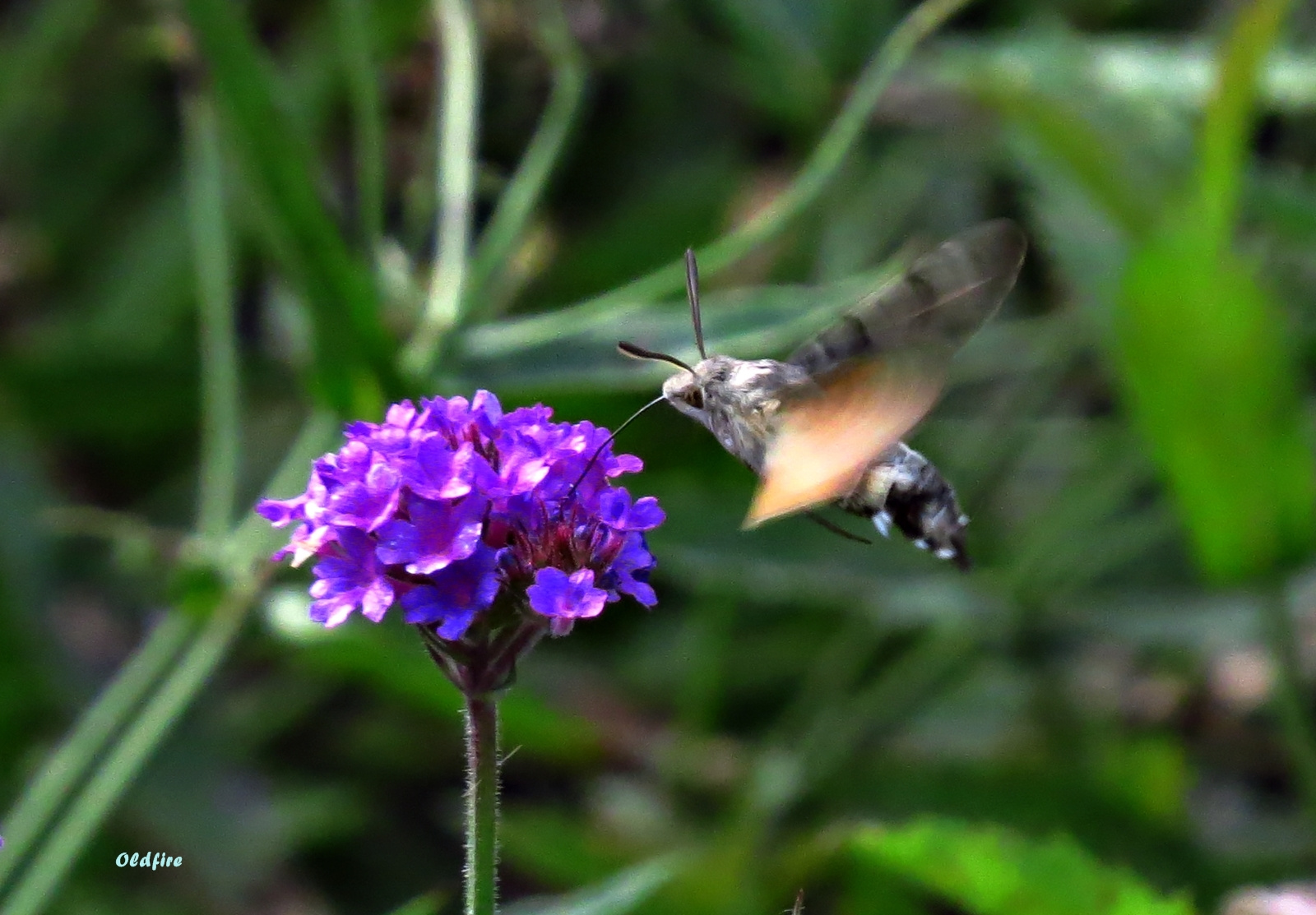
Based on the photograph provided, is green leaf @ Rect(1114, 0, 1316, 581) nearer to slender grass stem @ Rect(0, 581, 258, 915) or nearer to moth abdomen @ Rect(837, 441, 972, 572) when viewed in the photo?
moth abdomen @ Rect(837, 441, 972, 572)

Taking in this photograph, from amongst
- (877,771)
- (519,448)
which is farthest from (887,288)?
(877,771)

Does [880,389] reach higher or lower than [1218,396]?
lower

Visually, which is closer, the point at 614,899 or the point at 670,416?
the point at 614,899

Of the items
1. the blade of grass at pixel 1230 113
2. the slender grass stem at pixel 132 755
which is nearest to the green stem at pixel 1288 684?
the blade of grass at pixel 1230 113

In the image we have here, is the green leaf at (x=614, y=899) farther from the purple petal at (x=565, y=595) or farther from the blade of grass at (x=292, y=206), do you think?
the blade of grass at (x=292, y=206)

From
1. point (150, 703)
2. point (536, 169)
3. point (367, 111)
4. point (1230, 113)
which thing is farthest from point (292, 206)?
point (1230, 113)

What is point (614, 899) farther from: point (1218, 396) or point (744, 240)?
point (1218, 396)

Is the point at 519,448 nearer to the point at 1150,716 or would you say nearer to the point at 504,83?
the point at 504,83
